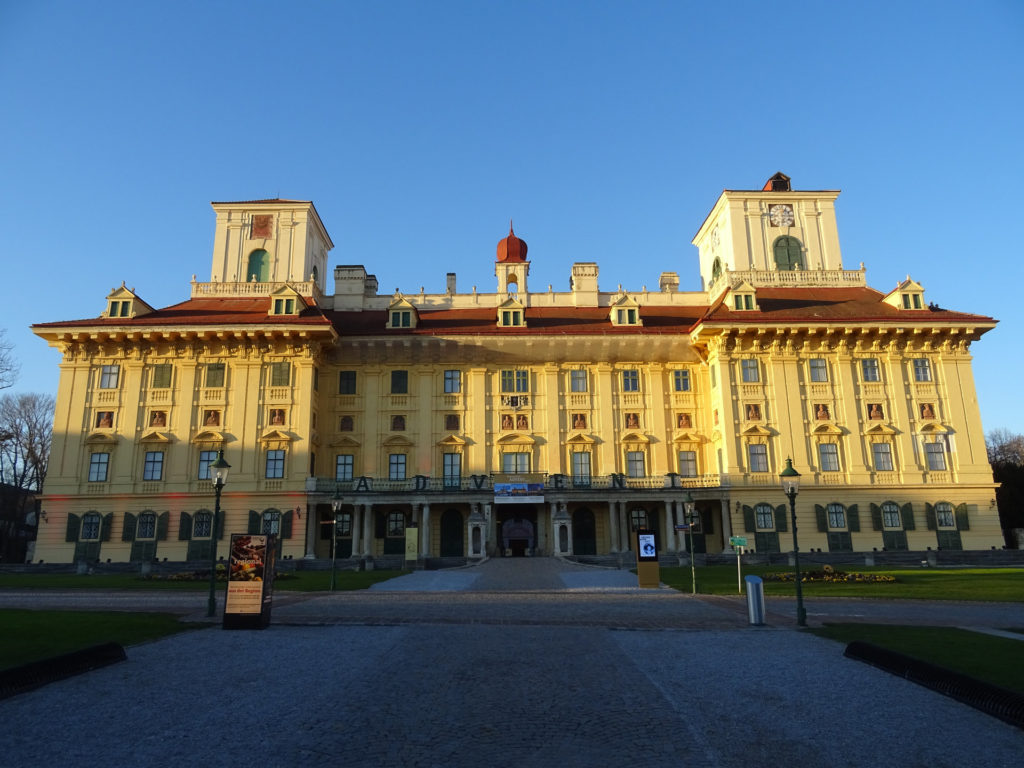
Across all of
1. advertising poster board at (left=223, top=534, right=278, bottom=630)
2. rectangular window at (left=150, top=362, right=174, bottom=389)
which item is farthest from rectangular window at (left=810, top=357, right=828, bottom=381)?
rectangular window at (left=150, top=362, right=174, bottom=389)

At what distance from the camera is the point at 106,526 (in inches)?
1724

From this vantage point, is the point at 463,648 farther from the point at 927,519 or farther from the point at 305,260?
the point at 305,260

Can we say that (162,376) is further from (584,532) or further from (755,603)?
(755,603)

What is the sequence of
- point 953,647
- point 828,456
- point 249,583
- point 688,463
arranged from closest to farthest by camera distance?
1. point 953,647
2. point 249,583
3. point 828,456
4. point 688,463

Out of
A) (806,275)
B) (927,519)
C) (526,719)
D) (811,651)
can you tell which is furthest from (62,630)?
(806,275)

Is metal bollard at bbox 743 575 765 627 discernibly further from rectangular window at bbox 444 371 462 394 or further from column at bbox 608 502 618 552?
rectangular window at bbox 444 371 462 394

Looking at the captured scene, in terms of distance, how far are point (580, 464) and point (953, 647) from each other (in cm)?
3626

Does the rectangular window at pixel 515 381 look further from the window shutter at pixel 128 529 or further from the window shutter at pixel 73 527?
the window shutter at pixel 73 527

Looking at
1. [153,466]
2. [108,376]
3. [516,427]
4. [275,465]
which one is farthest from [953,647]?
[108,376]

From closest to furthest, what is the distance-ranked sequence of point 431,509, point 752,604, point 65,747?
point 65,747
point 752,604
point 431,509

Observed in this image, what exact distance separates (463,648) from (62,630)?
8120 millimetres

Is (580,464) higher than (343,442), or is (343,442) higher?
(343,442)

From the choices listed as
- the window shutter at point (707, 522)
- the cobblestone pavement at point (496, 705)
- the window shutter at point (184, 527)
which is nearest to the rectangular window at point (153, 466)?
the window shutter at point (184, 527)

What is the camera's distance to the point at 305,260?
179ft
